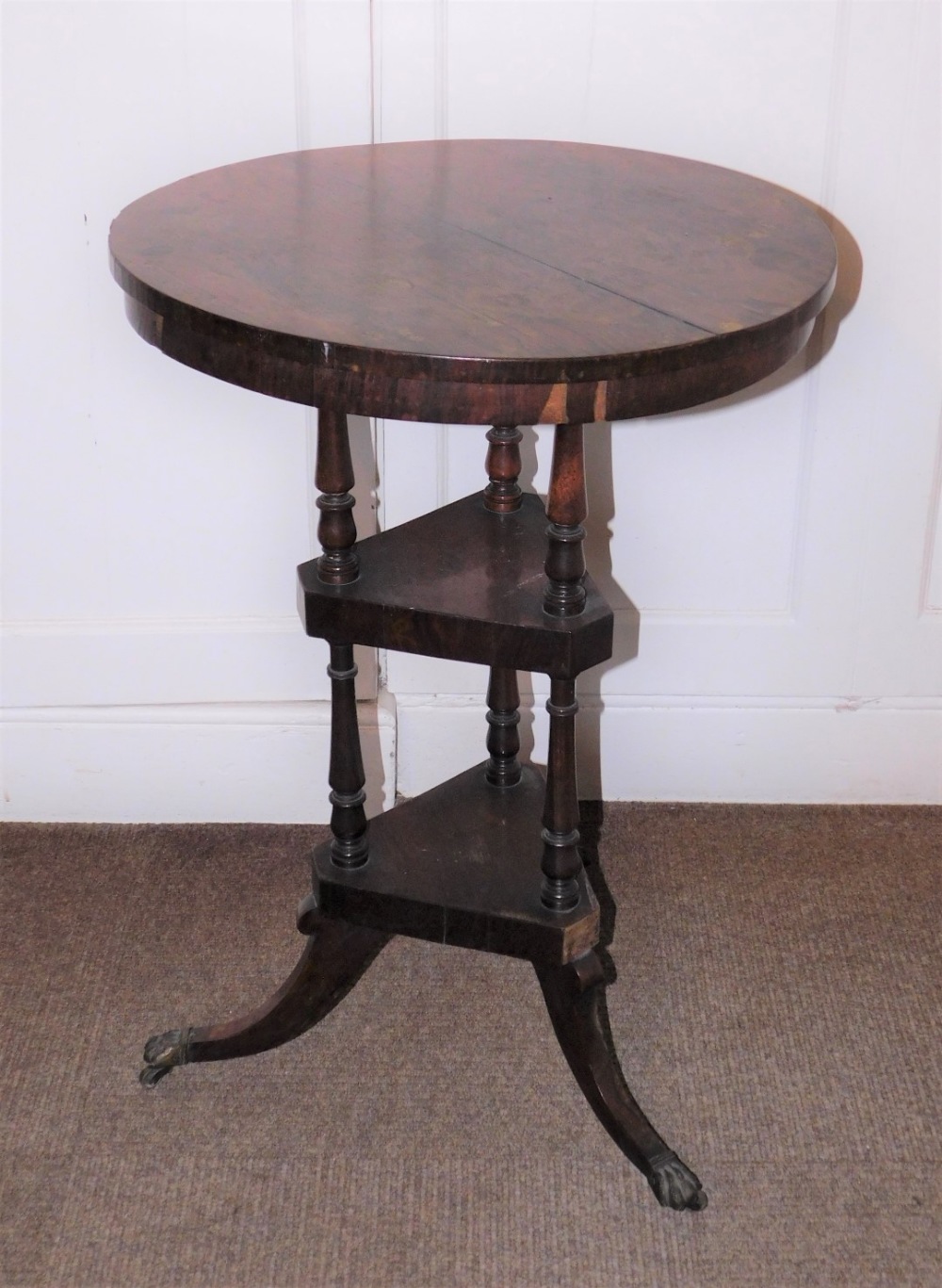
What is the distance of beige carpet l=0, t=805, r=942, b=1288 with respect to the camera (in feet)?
5.03

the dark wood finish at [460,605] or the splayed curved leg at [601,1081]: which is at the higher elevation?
the dark wood finish at [460,605]

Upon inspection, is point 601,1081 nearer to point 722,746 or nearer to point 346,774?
point 346,774

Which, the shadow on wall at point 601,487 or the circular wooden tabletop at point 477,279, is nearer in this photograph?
the circular wooden tabletop at point 477,279

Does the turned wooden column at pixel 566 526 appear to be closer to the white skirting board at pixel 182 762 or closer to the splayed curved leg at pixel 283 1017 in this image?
the splayed curved leg at pixel 283 1017

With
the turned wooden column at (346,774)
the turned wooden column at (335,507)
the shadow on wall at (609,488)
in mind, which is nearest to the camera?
the turned wooden column at (335,507)

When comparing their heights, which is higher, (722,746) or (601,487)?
(601,487)

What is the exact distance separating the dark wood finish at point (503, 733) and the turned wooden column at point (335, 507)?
1.24 ft

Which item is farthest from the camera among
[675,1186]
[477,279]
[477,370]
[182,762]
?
[182,762]

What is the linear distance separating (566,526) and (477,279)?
0.25m

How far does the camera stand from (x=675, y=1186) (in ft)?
5.13

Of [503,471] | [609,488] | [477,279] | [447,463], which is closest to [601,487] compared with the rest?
[609,488]

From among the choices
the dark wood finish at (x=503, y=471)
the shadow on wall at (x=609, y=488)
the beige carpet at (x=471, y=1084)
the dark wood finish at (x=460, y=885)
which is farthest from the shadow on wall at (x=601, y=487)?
the dark wood finish at (x=460, y=885)

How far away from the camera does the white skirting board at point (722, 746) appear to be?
2219 millimetres

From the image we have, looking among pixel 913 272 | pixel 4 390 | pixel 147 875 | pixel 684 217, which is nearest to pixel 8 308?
pixel 4 390
